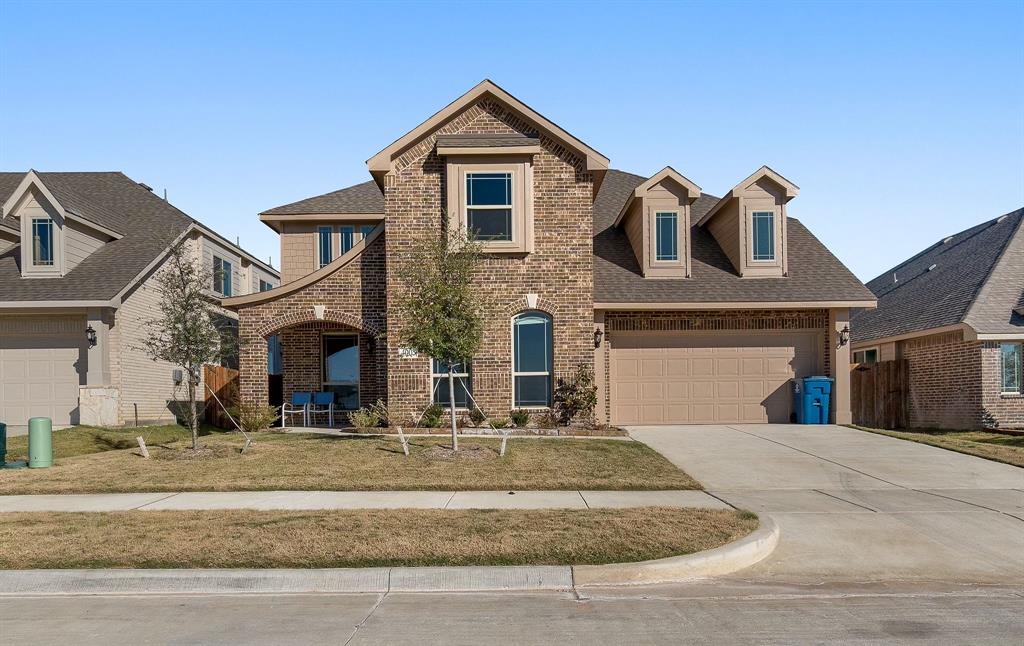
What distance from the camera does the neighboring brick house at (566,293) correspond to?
1717 cm

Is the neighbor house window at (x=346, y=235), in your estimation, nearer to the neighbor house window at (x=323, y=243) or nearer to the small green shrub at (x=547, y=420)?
the neighbor house window at (x=323, y=243)

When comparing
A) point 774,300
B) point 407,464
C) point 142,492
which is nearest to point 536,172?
point 774,300

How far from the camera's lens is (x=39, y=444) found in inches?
530

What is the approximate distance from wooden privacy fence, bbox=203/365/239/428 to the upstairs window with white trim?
1416cm

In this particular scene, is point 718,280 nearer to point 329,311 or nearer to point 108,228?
point 329,311

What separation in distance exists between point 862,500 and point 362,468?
738cm

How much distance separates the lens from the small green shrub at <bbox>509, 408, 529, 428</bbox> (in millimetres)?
16797

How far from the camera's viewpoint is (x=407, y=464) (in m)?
12.6

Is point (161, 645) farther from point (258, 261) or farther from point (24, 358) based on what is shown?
point (258, 261)

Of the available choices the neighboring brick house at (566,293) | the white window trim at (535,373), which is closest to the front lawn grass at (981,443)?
the neighboring brick house at (566,293)

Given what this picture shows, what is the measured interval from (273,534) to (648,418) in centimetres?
1236

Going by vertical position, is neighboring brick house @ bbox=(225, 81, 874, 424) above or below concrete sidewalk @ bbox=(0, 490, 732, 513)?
above

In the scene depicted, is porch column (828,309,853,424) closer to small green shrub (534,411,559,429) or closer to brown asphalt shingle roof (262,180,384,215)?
small green shrub (534,411,559,429)

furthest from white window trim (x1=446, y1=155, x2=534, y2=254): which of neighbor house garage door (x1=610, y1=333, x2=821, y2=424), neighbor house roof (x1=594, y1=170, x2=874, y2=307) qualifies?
neighbor house garage door (x1=610, y1=333, x2=821, y2=424)
